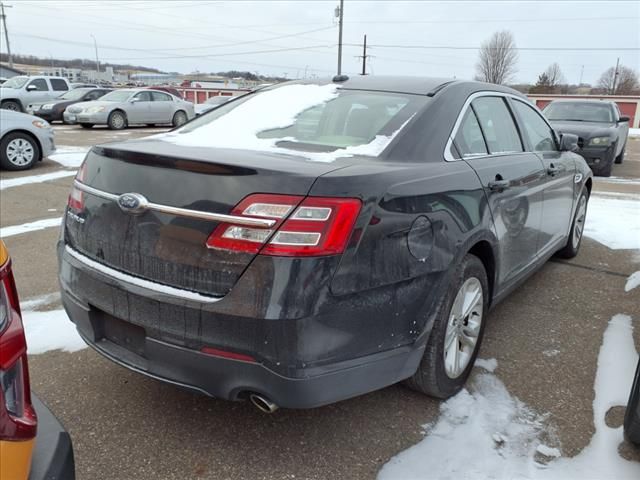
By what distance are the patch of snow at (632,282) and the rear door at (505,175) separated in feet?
4.14

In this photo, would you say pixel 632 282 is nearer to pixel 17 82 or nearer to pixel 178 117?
pixel 178 117

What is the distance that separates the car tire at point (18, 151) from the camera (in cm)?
897

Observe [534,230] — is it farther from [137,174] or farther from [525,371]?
[137,174]

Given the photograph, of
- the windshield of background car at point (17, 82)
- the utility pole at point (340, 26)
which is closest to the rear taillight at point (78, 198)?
the windshield of background car at point (17, 82)

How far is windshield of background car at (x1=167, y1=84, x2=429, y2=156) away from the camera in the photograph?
8.11 ft

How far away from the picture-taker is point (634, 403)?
2271mm

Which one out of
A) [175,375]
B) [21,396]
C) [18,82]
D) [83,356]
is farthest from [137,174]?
[18,82]

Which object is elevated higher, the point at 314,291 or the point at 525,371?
the point at 314,291

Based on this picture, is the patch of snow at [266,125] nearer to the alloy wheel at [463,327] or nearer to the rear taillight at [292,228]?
the rear taillight at [292,228]

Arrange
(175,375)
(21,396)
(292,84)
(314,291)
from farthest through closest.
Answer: (292,84)
(175,375)
(314,291)
(21,396)

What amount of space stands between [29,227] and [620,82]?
88568 millimetres

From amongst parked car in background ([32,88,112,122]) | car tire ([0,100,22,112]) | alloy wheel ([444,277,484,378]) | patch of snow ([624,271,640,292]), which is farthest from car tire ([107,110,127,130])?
alloy wheel ([444,277,484,378])

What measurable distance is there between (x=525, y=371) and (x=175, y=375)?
1979mm

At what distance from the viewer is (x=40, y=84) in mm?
20875
